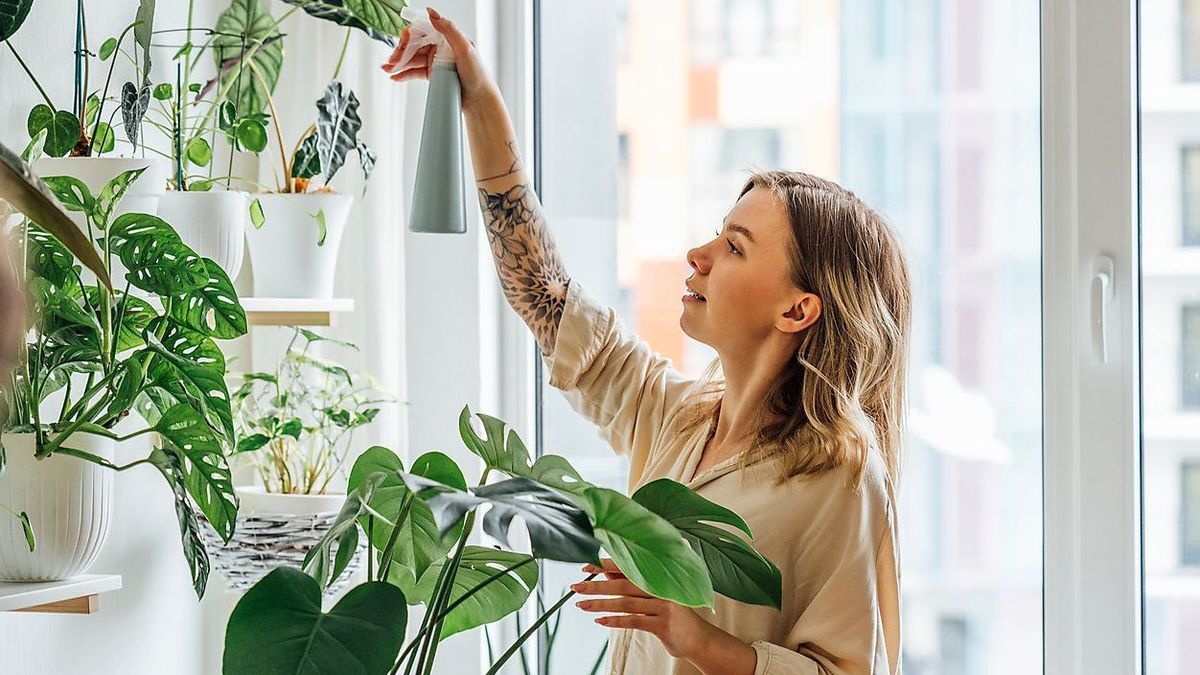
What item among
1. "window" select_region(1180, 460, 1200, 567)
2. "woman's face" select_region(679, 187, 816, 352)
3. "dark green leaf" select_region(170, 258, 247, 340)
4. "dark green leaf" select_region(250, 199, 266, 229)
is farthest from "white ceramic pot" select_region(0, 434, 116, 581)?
"window" select_region(1180, 460, 1200, 567)

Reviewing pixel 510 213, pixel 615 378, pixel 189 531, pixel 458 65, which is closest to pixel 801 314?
pixel 615 378

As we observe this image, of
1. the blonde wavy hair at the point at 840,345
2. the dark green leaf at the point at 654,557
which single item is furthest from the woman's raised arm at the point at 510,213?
the dark green leaf at the point at 654,557

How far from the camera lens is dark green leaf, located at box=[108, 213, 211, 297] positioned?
1.02m

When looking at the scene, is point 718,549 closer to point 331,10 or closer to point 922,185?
point 331,10

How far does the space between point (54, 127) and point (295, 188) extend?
0.44 meters

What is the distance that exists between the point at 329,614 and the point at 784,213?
0.79m

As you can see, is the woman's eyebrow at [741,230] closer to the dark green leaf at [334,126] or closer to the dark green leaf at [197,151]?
the dark green leaf at [334,126]

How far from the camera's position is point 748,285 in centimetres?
139

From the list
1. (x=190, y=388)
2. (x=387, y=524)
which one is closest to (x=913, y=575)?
(x=387, y=524)

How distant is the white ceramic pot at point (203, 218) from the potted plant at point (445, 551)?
0.40 m

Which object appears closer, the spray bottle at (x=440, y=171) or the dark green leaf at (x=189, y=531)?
the dark green leaf at (x=189, y=531)

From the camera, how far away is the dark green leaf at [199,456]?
1.05 m

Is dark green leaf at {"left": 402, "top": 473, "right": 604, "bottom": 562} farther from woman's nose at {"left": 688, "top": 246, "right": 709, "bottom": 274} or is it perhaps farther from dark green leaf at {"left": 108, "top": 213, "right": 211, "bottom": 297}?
woman's nose at {"left": 688, "top": 246, "right": 709, "bottom": 274}

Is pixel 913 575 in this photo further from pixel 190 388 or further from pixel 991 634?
pixel 190 388
